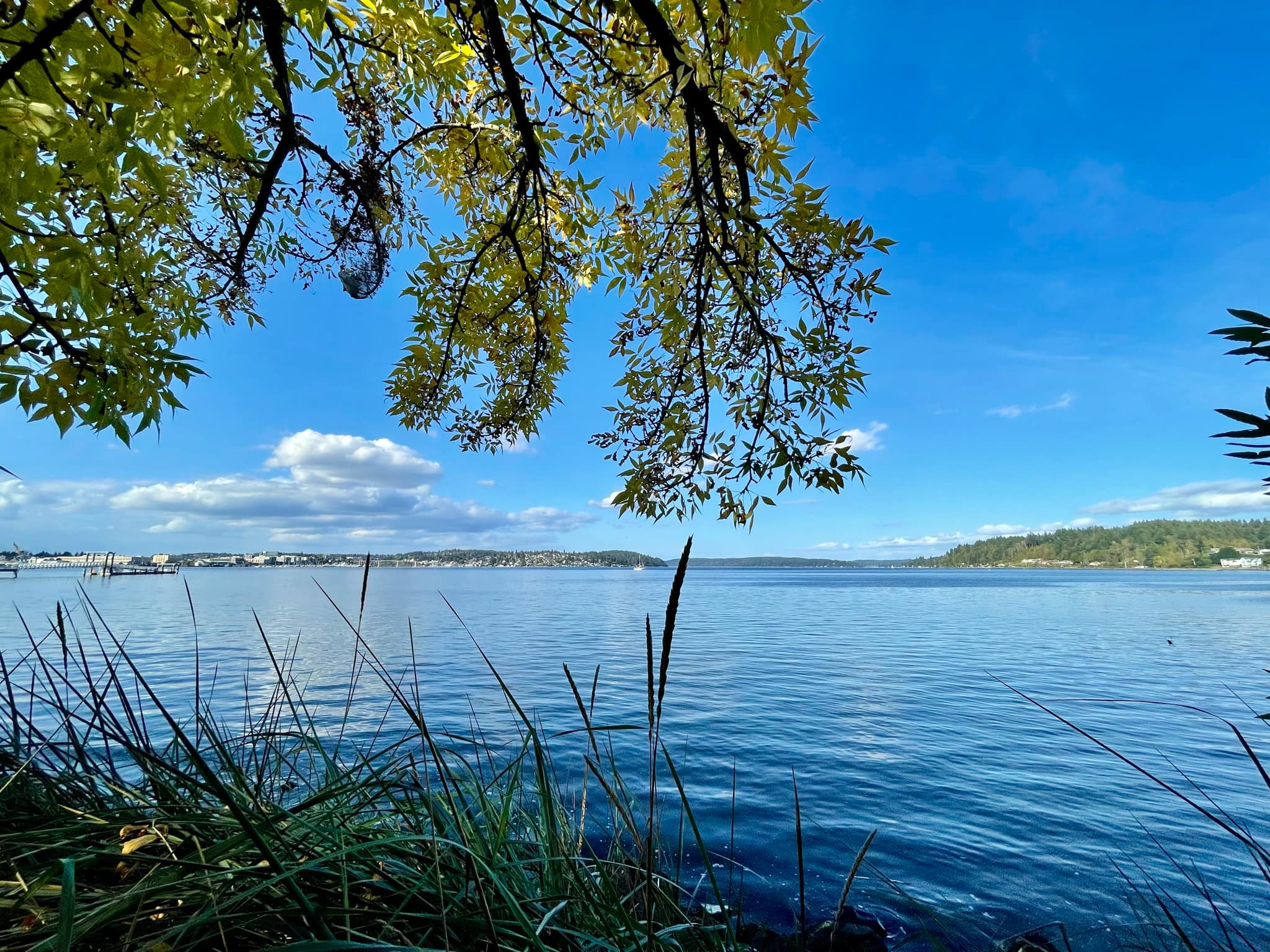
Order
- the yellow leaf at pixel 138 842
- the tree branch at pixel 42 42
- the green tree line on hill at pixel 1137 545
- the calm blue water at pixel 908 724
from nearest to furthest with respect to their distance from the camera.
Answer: the yellow leaf at pixel 138 842 → the tree branch at pixel 42 42 → the calm blue water at pixel 908 724 → the green tree line on hill at pixel 1137 545

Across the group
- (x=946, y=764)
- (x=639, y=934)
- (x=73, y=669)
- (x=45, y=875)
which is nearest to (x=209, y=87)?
(x=45, y=875)

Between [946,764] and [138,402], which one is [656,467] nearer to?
[138,402]

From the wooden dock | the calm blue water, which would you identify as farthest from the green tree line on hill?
the wooden dock

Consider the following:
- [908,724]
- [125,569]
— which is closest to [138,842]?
[908,724]

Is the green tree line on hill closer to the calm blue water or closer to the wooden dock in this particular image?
the calm blue water

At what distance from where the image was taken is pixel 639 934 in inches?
70.1

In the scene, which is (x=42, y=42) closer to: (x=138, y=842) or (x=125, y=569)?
(x=138, y=842)

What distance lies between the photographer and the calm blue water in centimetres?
553

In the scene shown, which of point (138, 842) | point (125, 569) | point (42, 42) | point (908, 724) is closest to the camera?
point (138, 842)

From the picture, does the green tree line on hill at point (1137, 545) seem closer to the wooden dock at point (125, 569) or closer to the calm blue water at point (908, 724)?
the calm blue water at point (908, 724)

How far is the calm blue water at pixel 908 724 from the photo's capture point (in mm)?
5531

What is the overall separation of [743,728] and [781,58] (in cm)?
917

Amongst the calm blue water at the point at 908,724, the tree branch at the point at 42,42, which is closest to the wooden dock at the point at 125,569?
the calm blue water at the point at 908,724

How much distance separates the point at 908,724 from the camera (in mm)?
10367
